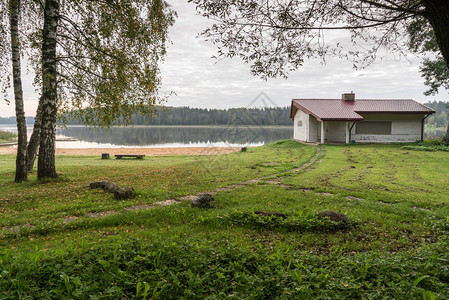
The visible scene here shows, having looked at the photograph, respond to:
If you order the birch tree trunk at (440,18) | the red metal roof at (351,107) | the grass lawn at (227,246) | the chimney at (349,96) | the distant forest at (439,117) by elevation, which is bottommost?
the grass lawn at (227,246)

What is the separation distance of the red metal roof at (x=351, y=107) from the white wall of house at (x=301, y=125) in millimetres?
1055

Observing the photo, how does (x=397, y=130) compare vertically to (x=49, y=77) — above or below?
below

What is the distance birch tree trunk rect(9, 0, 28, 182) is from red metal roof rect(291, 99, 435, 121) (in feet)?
80.1

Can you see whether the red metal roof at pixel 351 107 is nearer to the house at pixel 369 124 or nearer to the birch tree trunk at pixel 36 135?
the house at pixel 369 124

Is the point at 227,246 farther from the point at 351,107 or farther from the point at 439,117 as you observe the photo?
the point at 439,117

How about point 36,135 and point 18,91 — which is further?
point 36,135

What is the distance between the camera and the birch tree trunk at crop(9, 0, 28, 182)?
9.56 meters

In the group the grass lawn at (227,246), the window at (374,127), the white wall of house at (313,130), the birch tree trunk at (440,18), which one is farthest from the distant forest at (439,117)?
the birch tree trunk at (440,18)

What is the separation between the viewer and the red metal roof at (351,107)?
89.7ft

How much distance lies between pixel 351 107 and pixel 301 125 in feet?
20.0

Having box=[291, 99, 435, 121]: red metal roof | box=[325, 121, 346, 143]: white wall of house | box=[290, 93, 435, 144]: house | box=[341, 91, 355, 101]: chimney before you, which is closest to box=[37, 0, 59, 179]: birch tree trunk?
box=[291, 99, 435, 121]: red metal roof

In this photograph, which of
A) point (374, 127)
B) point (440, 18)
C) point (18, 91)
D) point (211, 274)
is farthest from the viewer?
point (374, 127)

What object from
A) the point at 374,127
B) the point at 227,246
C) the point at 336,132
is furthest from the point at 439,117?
the point at 227,246

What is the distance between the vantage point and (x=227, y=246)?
4.42 m
